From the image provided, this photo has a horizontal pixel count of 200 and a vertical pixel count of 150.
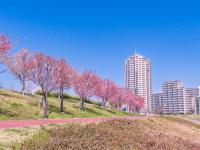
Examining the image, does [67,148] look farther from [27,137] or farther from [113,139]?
[113,139]

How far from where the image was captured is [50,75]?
5625 centimetres

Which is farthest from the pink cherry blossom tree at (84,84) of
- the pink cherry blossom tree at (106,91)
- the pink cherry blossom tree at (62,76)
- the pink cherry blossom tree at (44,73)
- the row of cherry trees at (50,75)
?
the pink cherry blossom tree at (106,91)

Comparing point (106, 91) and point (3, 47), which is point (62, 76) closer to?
point (3, 47)

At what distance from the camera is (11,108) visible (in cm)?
4819

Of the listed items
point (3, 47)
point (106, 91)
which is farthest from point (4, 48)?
point (106, 91)

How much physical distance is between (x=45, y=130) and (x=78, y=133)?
2455 mm

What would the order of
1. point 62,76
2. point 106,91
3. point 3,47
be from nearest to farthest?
1. point 3,47
2. point 62,76
3. point 106,91

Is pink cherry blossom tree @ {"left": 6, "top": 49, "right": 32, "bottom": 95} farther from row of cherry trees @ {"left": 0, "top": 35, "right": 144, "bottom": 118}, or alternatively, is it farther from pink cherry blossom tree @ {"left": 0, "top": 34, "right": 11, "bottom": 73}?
pink cherry blossom tree @ {"left": 0, "top": 34, "right": 11, "bottom": 73}

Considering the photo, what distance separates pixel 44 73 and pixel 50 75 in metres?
1.07

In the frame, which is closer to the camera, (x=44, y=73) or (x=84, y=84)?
(x=44, y=73)

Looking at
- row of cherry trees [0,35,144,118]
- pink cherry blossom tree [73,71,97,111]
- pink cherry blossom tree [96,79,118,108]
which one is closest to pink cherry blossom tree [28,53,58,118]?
row of cherry trees [0,35,144,118]

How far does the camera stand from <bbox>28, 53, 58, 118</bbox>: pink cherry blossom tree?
54.0m

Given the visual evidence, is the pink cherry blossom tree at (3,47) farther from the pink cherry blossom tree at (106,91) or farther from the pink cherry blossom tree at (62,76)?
the pink cherry blossom tree at (106,91)

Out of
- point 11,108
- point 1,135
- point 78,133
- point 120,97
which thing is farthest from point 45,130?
point 120,97
